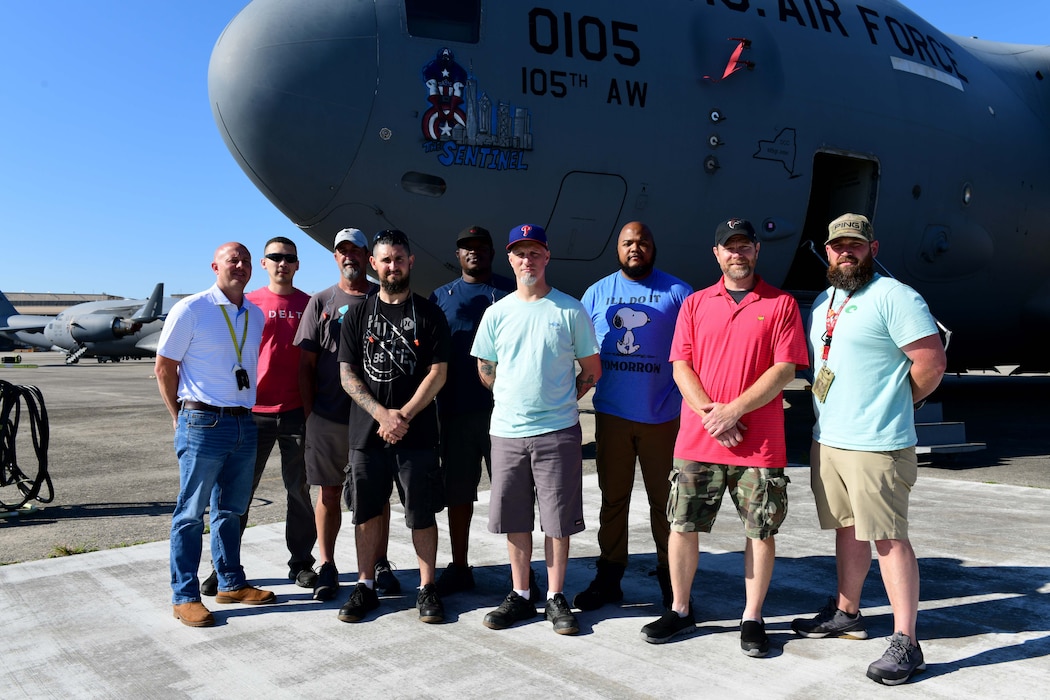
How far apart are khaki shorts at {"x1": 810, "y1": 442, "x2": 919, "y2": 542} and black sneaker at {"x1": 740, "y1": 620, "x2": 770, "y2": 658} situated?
0.60m

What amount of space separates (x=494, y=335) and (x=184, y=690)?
214 centimetres

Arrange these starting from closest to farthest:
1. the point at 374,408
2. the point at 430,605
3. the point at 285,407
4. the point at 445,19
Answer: the point at 430,605 → the point at 374,408 → the point at 285,407 → the point at 445,19

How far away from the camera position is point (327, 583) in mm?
4250

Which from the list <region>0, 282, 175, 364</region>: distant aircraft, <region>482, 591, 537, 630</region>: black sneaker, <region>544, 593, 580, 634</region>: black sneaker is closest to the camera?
<region>544, 593, 580, 634</region>: black sneaker

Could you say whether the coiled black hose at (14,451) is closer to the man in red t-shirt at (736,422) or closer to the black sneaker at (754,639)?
the man in red t-shirt at (736,422)

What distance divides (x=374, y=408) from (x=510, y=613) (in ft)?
4.13

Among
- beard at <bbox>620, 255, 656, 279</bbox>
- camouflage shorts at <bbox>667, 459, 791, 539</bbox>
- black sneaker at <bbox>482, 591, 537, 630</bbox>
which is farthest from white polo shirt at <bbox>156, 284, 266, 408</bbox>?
camouflage shorts at <bbox>667, 459, 791, 539</bbox>

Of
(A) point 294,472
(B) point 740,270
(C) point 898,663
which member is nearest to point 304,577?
(A) point 294,472

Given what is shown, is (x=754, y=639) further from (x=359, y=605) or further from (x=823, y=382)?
(x=359, y=605)

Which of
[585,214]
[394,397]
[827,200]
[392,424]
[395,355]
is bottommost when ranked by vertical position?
[392,424]

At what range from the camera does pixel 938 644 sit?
3461mm

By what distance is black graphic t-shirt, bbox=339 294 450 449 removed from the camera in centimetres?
405

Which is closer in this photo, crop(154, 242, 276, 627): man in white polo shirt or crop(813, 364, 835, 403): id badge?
crop(813, 364, 835, 403): id badge

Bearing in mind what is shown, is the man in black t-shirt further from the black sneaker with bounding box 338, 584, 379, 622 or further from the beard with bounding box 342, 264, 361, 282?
the beard with bounding box 342, 264, 361, 282
